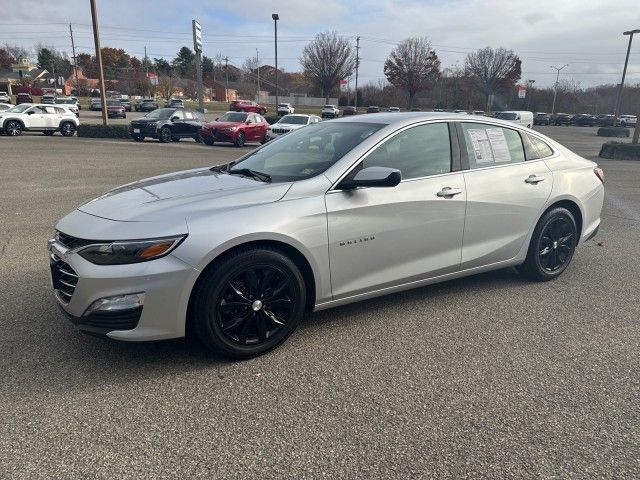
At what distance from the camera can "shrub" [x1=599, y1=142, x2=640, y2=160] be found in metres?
19.8

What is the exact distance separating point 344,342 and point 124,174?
1040 cm

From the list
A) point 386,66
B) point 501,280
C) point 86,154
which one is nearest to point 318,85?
point 386,66

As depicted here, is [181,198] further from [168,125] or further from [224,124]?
[168,125]

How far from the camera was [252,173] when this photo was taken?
393cm

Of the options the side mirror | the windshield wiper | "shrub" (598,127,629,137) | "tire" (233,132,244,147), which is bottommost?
"shrub" (598,127,629,137)

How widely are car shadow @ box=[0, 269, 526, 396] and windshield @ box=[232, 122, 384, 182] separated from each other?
1.19m

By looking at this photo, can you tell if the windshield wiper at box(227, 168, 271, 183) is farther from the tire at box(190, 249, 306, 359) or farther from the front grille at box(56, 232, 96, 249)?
the front grille at box(56, 232, 96, 249)

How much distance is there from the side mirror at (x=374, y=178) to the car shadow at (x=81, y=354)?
1.12 m

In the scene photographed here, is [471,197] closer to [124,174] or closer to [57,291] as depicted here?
[57,291]

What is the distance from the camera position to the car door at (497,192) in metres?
4.21

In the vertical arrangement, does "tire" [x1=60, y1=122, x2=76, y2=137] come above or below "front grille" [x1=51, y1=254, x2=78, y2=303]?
below

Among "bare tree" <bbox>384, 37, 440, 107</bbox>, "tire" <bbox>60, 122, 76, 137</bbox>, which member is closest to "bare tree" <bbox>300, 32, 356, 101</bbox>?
"bare tree" <bbox>384, 37, 440, 107</bbox>

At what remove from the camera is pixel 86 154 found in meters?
17.3

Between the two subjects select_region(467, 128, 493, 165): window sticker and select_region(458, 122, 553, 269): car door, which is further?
select_region(467, 128, 493, 165): window sticker
